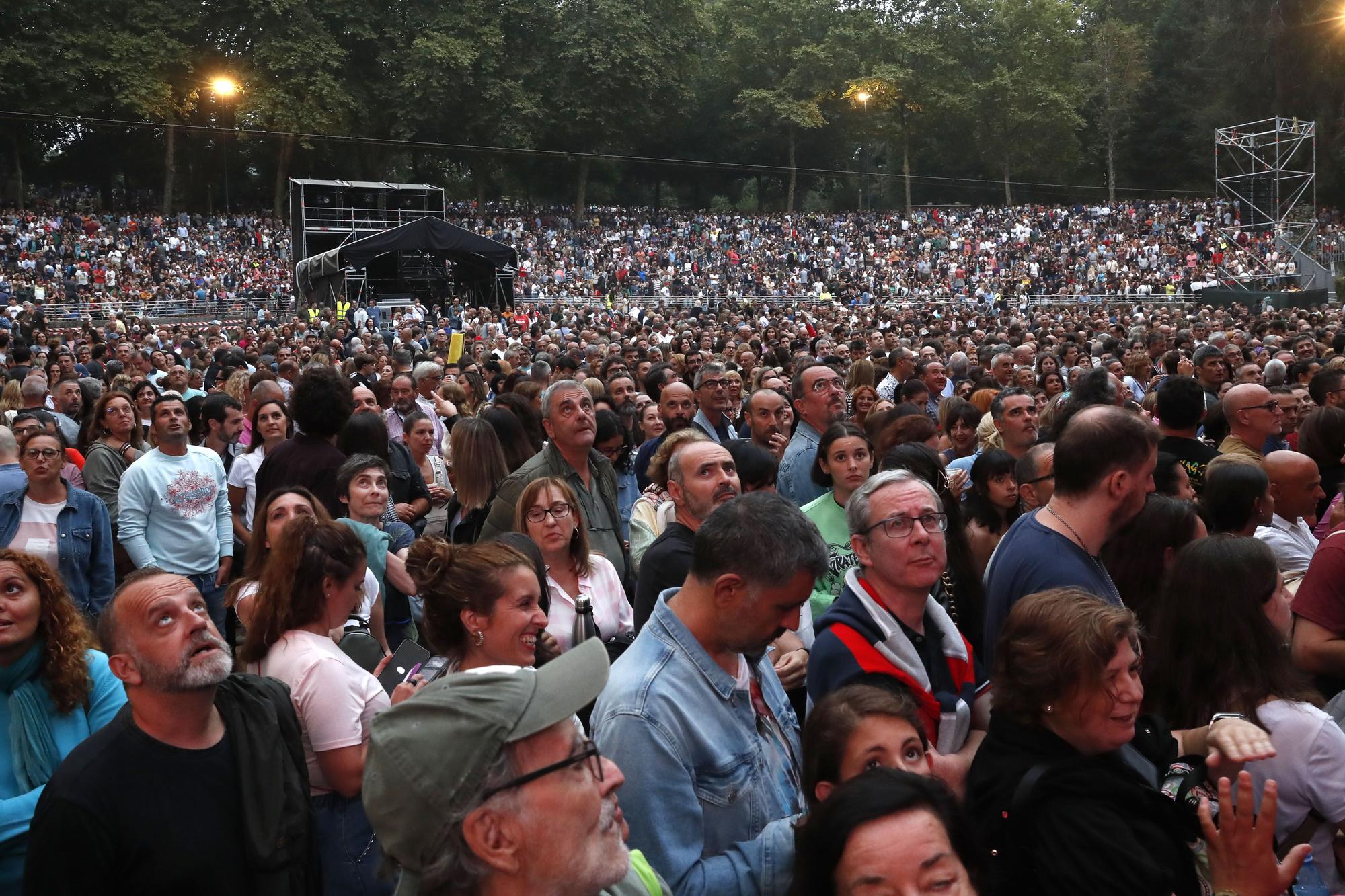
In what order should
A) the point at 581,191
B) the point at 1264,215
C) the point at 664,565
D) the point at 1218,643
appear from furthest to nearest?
the point at 581,191 → the point at 1264,215 → the point at 664,565 → the point at 1218,643

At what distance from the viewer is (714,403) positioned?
7.26 metres

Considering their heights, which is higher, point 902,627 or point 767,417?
point 767,417

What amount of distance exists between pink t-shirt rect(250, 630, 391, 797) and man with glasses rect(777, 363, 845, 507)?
292 cm

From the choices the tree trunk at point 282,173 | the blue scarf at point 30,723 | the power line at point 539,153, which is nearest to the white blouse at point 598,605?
the blue scarf at point 30,723

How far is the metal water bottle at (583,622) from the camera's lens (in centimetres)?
388

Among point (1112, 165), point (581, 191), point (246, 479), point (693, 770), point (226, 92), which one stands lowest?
point (693, 770)

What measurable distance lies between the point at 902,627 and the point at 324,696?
1476mm

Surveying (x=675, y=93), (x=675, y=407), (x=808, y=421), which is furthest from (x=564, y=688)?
(x=675, y=93)

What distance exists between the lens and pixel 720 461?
3.91 m

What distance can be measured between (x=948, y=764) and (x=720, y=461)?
165 centimetres

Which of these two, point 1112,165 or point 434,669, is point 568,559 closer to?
point 434,669

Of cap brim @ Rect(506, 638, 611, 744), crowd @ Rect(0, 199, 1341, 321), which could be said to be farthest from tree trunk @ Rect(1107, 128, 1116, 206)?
cap brim @ Rect(506, 638, 611, 744)

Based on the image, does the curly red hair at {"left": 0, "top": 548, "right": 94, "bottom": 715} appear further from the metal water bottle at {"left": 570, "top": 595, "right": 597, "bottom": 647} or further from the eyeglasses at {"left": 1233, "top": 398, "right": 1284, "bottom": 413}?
the eyeglasses at {"left": 1233, "top": 398, "right": 1284, "bottom": 413}

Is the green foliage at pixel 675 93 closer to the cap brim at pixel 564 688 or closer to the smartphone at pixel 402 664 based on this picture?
the smartphone at pixel 402 664
